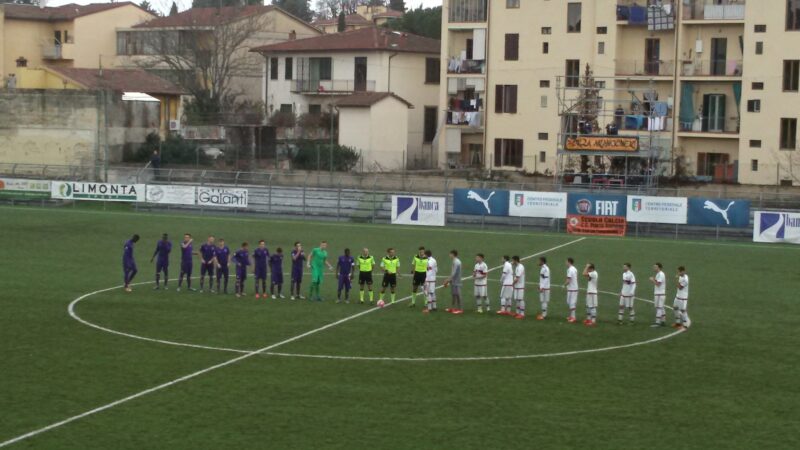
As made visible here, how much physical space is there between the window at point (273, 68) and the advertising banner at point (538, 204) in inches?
1241

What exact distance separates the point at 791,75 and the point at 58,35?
189ft

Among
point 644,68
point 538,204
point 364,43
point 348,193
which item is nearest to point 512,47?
point 644,68

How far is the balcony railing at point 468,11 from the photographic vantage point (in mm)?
71375

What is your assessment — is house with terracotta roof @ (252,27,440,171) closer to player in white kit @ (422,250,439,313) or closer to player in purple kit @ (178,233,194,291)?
player in purple kit @ (178,233,194,291)

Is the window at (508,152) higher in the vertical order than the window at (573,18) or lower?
lower

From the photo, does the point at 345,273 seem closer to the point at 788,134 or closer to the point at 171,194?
the point at 171,194

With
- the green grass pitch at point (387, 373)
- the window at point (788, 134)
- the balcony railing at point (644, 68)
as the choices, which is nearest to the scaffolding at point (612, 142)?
the balcony railing at point (644, 68)

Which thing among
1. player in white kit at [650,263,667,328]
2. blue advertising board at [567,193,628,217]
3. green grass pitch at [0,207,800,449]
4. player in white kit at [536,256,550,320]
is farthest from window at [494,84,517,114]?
player in white kit at [650,263,667,328]

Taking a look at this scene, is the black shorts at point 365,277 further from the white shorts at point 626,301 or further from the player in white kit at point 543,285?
the white shorts at point 626,301

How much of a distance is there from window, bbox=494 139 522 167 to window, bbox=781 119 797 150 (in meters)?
15.6

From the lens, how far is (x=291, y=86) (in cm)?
7869

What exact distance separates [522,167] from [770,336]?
4171 centimetres

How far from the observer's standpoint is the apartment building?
2430 inches

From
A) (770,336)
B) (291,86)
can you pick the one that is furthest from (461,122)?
(770,336)
